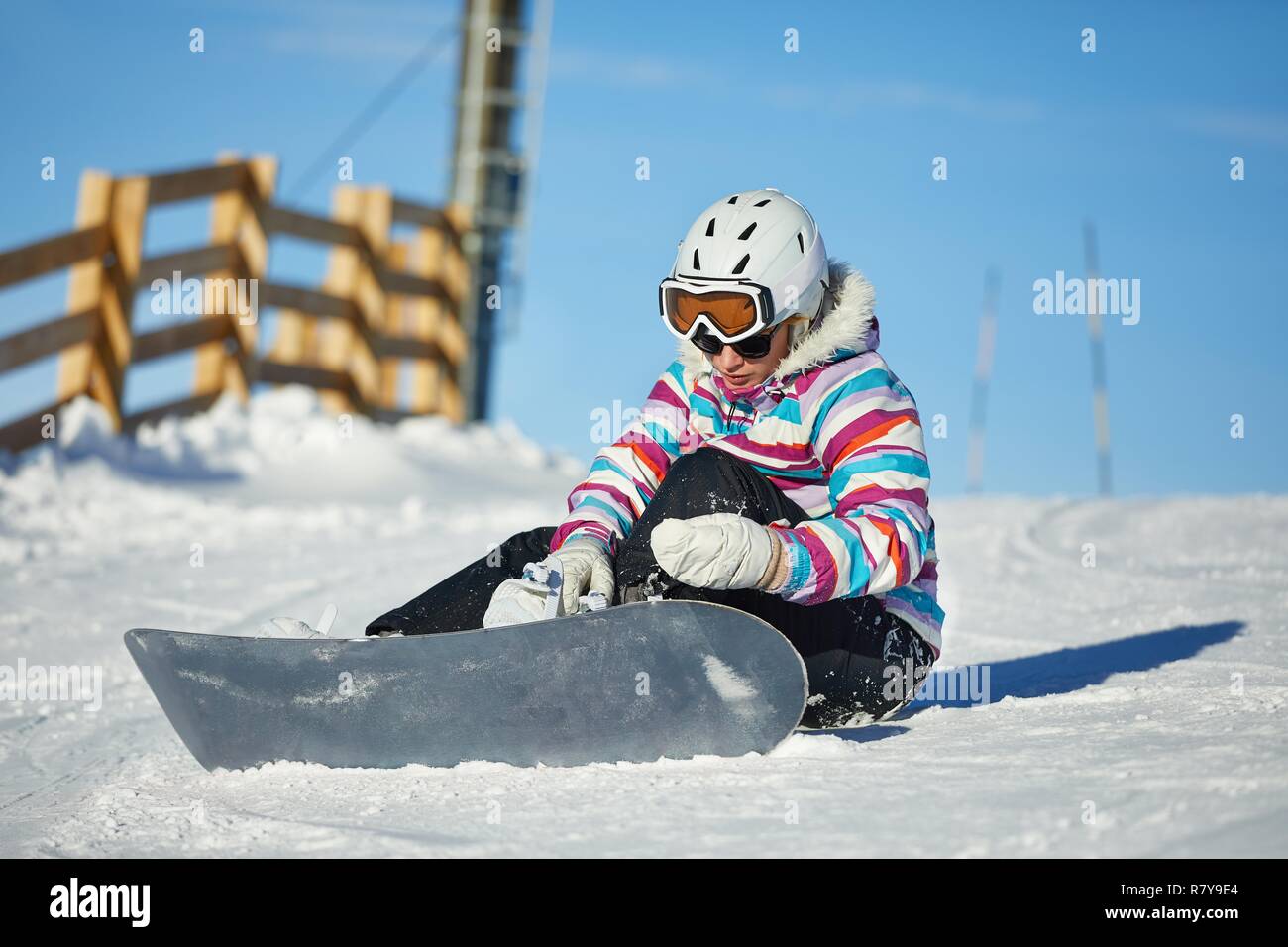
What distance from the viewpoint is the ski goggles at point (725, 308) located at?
321cm

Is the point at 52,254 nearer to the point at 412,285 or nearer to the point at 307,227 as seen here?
the point at 307,227

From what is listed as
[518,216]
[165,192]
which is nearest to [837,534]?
[165,192]

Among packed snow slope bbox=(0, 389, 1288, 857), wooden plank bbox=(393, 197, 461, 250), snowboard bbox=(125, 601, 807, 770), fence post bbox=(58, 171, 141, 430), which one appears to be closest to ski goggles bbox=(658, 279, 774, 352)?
snowboard bbox=(125, 601, 807, 770)

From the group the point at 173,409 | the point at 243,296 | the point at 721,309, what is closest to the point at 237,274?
the point at 243,296

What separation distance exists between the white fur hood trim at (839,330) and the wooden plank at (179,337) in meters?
7.39

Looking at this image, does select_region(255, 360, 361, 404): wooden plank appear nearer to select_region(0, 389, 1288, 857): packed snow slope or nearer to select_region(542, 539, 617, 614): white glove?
select_region(0, 389, 1288, 857): packed snow slope

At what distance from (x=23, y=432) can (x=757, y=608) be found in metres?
7.10

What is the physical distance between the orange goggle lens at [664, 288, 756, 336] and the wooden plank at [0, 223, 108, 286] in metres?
6.48

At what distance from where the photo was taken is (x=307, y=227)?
11.3m

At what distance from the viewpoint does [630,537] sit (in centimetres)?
309

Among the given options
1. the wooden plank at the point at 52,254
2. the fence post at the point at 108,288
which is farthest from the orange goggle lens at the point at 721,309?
the fence post at the point at 108,288
